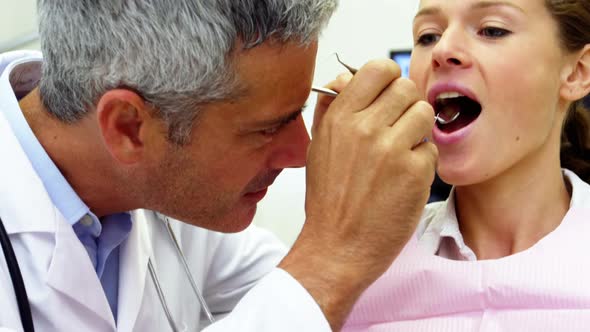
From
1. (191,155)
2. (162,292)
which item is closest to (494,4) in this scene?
(191,155)

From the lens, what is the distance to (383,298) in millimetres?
1083

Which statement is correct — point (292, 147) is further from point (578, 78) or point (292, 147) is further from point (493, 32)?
point (578, 78)

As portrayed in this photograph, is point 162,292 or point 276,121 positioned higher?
point 276,121

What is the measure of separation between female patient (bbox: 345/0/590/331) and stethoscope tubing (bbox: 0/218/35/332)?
47 cm

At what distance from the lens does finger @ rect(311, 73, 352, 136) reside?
101 centimetres

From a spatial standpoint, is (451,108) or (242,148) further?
(451,108)

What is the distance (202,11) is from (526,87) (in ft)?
1.61

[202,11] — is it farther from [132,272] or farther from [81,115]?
[132,272]

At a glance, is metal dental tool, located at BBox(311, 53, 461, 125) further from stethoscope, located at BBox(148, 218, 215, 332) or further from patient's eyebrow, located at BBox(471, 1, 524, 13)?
stethoscope, located at BBox(148, 218, 215, 332)

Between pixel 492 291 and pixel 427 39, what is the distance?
1.37ft

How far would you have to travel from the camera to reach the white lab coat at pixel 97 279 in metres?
0.89

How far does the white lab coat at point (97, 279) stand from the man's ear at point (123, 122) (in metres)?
0.13

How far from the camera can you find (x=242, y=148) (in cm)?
104

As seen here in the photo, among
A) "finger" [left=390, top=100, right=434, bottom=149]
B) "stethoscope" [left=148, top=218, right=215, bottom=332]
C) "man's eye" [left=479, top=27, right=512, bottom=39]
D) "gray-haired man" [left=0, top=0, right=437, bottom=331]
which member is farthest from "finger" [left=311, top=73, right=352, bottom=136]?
"stethoscope" [left=148, top=218, right=215, bottom=332]
